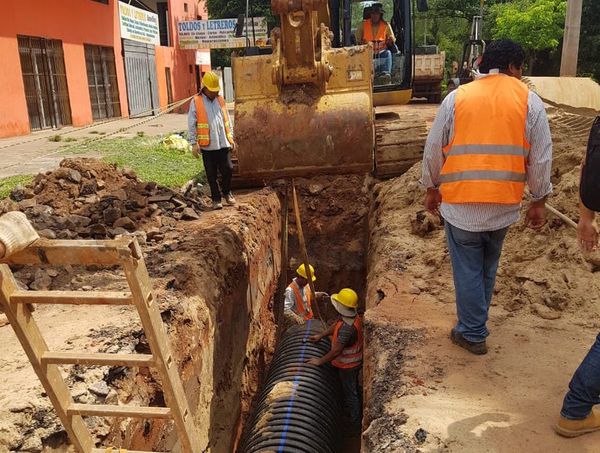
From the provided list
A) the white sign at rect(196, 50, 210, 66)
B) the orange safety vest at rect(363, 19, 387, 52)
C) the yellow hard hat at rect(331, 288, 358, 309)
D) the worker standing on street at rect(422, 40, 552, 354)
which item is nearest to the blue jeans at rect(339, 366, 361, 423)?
the yellow hard hat at rect(331, 288, 358, 309)

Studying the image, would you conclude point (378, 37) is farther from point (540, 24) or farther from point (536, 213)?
point (540, 24)

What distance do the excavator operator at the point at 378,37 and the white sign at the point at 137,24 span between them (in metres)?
14.7

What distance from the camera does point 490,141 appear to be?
11.3 feet

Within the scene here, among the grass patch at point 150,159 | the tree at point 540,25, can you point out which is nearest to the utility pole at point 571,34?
the grass patch at point 150,159

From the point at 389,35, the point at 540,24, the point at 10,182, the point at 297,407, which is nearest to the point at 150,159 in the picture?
the point at 10,182

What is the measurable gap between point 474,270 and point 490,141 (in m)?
0.91

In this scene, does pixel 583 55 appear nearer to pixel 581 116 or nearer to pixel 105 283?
pixel 581 116

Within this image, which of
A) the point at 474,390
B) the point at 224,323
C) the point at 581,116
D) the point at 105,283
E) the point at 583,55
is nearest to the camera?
the point at 474,390

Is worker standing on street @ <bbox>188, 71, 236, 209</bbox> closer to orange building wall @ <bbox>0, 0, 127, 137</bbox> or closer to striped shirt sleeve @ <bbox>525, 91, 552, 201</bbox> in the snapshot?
Result: striped shirt sleeve @ <bbox>525, 91, 552, 201</bbox>

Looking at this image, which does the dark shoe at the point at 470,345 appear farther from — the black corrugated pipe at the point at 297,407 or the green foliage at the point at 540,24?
the green foliage at the point at 540,24

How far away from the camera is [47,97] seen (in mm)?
15758

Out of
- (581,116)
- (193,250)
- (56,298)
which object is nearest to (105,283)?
(193,250)

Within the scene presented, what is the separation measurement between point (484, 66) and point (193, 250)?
3.85 metres

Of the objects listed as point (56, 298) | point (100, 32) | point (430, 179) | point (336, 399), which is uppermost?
point (100, 32)
